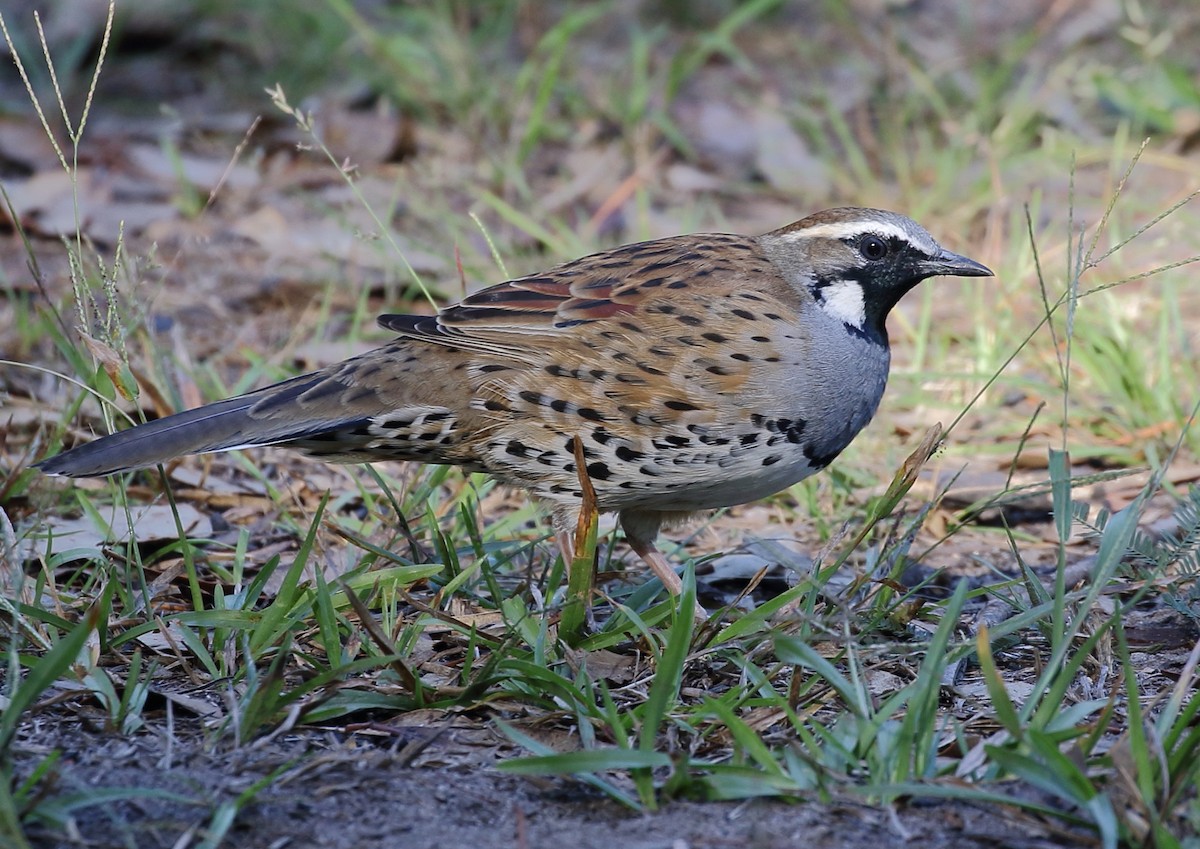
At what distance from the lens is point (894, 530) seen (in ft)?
15.0

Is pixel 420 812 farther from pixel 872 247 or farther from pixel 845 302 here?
pixel 872 247

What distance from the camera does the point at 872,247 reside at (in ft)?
16.8

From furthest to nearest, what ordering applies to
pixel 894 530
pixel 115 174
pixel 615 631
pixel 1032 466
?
pixel 115 174 → pixel 1032 466 → pixel 894 530 → pixel 615 631

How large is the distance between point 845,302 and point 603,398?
3.34 feet

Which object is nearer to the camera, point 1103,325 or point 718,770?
point 718,770

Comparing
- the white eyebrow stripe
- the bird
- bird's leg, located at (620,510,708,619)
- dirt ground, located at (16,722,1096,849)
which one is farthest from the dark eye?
dirt ground, located at (16,722,1096,849)

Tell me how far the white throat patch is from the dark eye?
0.35 feet

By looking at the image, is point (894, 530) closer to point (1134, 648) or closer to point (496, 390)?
point (1134, 648)

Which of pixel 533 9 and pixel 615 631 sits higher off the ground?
pixel 533 9

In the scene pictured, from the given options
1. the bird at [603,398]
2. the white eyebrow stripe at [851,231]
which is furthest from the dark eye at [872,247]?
the bird at [603,398]

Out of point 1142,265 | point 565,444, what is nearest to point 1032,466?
point 1142,265

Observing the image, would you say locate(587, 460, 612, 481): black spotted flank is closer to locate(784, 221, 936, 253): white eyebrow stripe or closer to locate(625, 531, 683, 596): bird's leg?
locate(625, 531, 683, 596): bird's leg

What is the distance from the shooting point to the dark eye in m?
5.10

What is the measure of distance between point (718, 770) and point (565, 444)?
1.47 metres
